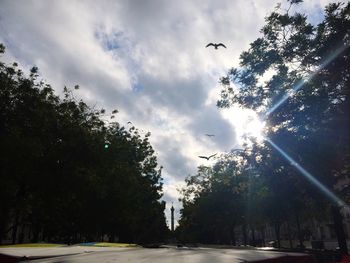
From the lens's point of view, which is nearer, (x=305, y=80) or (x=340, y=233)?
(x=305, y=80)

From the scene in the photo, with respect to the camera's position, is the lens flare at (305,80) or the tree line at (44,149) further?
the tree line at (44,149)

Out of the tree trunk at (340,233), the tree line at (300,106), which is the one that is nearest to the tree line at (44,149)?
the tree line at (300,106)

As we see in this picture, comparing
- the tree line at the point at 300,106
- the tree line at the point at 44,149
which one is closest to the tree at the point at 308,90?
the tree line at the point at 300,106

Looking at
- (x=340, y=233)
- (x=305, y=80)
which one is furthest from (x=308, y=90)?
(x=340, y=233)

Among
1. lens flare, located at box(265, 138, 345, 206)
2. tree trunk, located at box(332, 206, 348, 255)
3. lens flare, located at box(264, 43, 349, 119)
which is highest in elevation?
lens flare, located at box(264, 43, 349, 119)

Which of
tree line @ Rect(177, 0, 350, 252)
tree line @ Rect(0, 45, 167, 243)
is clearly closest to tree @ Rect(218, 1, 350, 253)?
tree line @ Rect(177, 0, 350, 252)

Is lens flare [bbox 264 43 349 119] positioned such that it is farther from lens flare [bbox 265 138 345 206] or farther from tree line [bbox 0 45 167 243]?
tree line [bbox 0 45 167 243]

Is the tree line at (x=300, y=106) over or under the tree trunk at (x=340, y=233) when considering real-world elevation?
over

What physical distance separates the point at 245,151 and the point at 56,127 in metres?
12.3

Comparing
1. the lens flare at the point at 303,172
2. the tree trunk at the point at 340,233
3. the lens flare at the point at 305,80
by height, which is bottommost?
the tree trunk at the point at 340,233

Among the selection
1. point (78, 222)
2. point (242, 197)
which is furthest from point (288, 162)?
point (242, 197)

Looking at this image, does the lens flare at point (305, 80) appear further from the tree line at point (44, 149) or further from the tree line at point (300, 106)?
the tree line at point (44, 149)

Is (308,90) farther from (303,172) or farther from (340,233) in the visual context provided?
(340,233)

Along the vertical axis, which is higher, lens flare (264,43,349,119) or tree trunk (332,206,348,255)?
lens flare (264,43,349,119)
